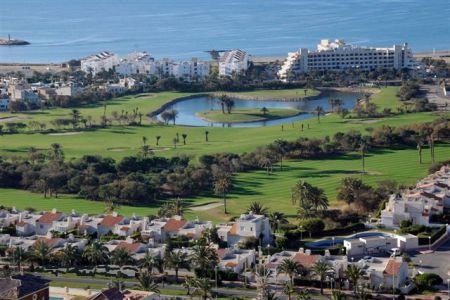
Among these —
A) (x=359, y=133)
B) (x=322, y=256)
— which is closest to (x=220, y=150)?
(x=359, y=133)

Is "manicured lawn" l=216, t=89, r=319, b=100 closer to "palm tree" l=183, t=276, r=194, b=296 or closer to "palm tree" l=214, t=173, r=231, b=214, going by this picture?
"palm tree" l=214, t=173, r=231, b=214

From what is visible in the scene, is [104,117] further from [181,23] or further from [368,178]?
[181,23]

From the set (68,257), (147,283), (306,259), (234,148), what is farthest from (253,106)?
(147,283)

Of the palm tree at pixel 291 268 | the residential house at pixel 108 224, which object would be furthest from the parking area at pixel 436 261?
the residential house at pixel 108 224

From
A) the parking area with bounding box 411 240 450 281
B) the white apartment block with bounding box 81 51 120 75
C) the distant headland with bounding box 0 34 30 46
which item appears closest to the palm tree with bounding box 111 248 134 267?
the parking area with bounding box 411 240 450 281

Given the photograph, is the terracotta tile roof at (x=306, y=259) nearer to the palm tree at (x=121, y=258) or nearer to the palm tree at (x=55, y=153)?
the palm tree at (x=121, y=258)

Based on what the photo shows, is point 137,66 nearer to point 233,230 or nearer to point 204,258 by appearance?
point 233,230
